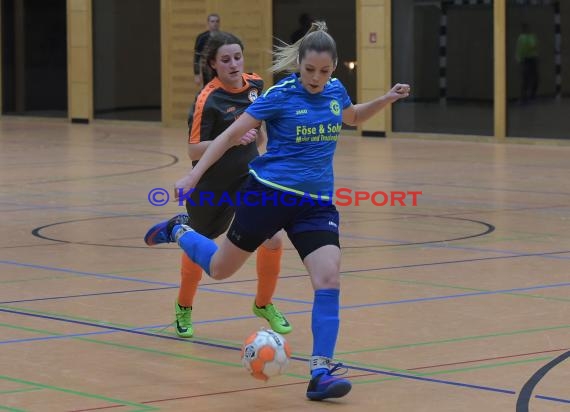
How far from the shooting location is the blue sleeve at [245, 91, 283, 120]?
21.9 ft

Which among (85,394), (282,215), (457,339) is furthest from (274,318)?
(85,394)

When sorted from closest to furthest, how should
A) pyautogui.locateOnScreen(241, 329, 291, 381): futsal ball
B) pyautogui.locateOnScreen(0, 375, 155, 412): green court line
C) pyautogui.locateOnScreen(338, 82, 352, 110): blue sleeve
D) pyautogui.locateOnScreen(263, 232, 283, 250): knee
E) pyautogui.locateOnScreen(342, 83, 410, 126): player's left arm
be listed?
pyautogui.locateOnScreen(0, 375, 155, 412): green court line < pyautogui.locateOnScreen(241, 329, 291, 381): futsal ball < pyautogui.locateOnScreen(338, 82, 352, 110): blue sleeve < pyautogui.locateOnScreen(342, 83, 410, 126): player's left arm < pyautogui.locateOnScreen(263, 232, 283, 250): knee

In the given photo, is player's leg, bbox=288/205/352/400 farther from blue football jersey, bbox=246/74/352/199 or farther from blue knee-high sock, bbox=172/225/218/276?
blue knee-high sock, bbox=172/225/218/276

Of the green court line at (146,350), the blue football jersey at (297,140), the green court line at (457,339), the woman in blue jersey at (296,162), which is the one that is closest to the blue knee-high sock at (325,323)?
the woman in blue jersey at (296,162)

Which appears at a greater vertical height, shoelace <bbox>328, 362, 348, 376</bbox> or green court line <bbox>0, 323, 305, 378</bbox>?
shoelace <bbox>328, 362, 348, 376</bbox>

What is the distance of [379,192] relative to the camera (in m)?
16.2

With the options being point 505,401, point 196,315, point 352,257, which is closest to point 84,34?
point 352,257

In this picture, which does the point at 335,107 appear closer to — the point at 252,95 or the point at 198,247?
the point at 198,247

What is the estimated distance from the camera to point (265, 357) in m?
6.27

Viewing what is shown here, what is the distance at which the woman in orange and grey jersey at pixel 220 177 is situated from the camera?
7.77 meters

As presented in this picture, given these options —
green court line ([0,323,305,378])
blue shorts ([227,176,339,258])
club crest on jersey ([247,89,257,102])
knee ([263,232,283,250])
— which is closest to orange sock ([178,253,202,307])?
green court line ([0,323,305,378])

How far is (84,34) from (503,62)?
37.8ft

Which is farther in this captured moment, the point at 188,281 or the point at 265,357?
the point at 188,281

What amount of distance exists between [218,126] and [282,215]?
134cm
